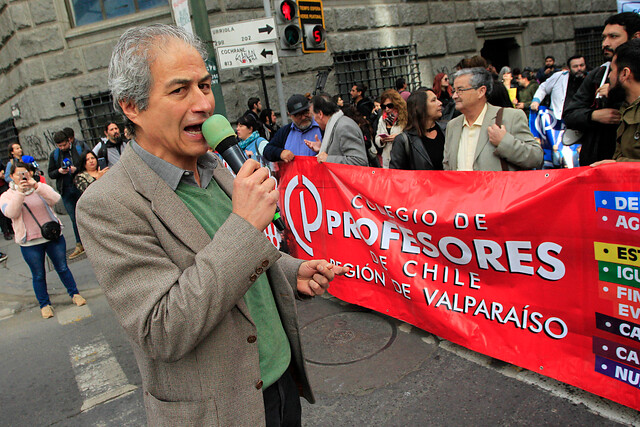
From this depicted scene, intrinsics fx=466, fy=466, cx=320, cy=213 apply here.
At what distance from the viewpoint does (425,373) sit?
3307mm

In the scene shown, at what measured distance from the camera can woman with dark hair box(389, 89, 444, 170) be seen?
4410mm

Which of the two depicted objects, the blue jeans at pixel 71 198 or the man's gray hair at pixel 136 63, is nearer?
the man's gray hair at pixel 136 63

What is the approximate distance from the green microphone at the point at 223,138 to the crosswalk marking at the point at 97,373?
297 centimetres

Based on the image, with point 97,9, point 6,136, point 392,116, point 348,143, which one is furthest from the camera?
point 6,136

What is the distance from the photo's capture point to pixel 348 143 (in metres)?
5.05

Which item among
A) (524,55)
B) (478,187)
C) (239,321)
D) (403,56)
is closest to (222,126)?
(239,321)

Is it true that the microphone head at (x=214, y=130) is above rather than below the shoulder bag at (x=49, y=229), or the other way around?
above

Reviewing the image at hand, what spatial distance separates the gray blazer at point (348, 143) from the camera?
5027 mm

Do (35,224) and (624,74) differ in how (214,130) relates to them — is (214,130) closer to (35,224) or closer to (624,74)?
(624,74)

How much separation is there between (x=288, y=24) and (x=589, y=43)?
12.0 m

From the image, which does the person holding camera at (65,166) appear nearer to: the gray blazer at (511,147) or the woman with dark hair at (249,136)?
the woman with dark hair at (249,136)

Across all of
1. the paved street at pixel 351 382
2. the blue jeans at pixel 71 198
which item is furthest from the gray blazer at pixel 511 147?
the blue jeans at pixel 71 198

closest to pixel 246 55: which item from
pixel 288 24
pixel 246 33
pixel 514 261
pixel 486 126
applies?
pixel 246 33

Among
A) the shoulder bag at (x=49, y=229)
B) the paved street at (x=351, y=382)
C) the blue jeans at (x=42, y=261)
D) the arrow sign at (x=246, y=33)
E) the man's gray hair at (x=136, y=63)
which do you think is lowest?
the paved street at (x=351, y=382)
